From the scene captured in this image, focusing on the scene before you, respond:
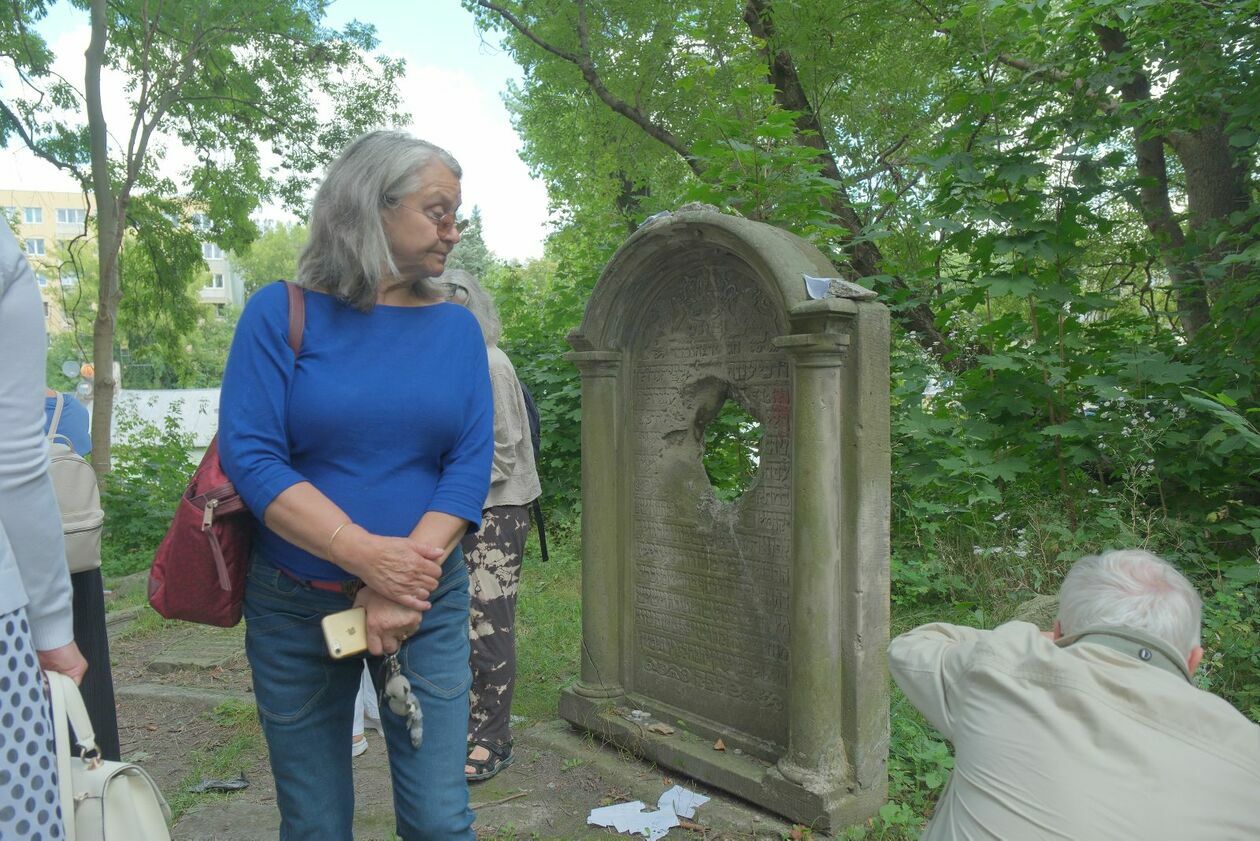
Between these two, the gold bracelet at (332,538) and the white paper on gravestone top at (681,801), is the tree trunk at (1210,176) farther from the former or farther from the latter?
the gold bracelet at (332,538)

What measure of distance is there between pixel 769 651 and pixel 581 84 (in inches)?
378

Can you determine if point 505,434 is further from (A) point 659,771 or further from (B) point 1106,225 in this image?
(B) point 1106,225

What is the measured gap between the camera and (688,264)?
3781mm

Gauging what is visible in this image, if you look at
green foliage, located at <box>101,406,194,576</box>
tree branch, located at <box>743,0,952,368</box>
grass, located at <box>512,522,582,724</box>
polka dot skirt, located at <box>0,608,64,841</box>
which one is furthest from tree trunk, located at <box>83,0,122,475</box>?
polka dot skirt, located at <box>0,608,64,841</box>

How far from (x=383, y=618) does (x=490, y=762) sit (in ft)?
6.92

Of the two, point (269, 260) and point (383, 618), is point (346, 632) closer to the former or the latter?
point (383, 618)

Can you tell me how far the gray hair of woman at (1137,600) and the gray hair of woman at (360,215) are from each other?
1550mm

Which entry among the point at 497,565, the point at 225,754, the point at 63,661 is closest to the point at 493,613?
the point at 497,565

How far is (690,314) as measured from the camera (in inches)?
150

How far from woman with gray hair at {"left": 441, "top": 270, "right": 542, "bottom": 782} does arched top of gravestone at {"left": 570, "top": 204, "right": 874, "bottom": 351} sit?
569 millimetres

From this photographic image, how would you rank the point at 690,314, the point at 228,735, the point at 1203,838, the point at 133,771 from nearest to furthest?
the point at 1203,838, the point at 133,771, the point at 690,314, the point at 228,735

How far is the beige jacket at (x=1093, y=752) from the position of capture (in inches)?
52.6

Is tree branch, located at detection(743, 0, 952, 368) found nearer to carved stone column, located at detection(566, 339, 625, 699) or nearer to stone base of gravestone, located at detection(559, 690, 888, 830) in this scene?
carved stone column, located at detection(566, 339, 625, 699)

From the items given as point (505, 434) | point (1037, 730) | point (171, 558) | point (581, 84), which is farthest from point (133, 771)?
point (581, 84)
